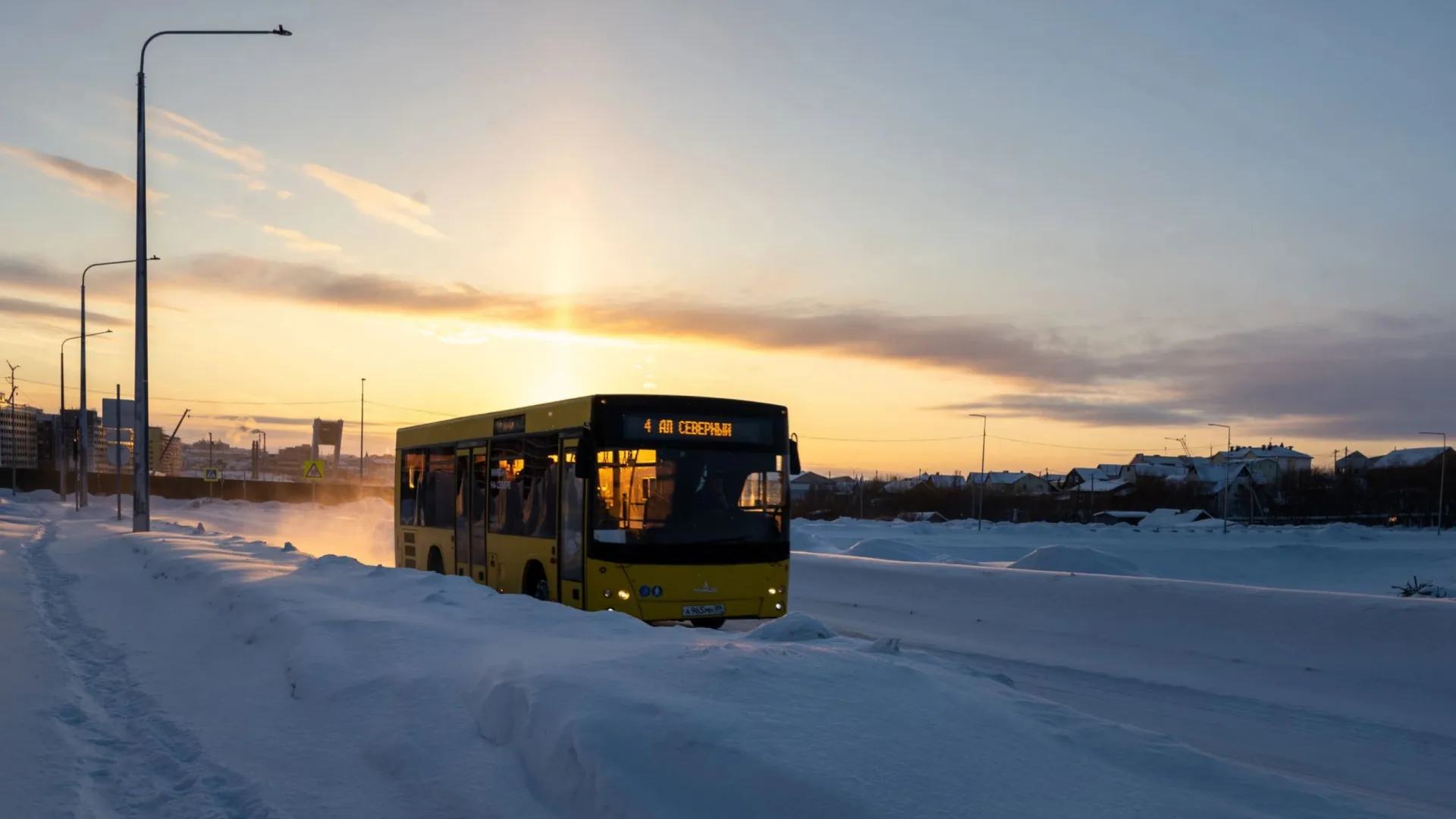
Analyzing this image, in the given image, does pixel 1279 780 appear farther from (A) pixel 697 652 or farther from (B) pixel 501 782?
(B) pixel 501 782

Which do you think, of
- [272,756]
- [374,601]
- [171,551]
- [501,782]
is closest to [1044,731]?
[501,782]

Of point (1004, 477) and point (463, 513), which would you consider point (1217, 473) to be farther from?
point (463, 513)

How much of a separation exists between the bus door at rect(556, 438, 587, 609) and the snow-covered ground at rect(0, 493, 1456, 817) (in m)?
1.24

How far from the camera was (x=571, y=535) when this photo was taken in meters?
14.3

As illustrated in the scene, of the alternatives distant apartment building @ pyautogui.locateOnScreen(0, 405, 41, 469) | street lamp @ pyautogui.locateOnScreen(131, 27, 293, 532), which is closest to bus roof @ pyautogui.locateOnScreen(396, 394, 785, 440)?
street lamp @ pyautogui.locateOnScreen(131, 27, 293, 532)

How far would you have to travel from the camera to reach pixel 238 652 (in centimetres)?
1112

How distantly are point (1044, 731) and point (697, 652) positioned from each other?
7.93ft

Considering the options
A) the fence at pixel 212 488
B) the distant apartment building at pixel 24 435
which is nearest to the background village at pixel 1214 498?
the fence at pixel 212 488

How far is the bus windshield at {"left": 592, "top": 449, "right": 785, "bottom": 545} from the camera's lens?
550 inches

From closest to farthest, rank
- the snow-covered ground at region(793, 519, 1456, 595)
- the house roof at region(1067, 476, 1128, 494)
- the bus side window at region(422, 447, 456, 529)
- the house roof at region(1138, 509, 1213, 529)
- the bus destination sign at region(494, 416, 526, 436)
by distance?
the bus destination sign at region(494, 416, 526, 436) < the bus side window at region(422, 447, 456, 529) < the snow-covered ground at region(793, 519, 1456, 595) < the house roof at region(1138, 509, 1213, 529) < the house roof at region(1067, 476, 1128, 494)

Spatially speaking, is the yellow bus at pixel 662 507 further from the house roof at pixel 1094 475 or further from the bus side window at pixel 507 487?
the house roof at pixel 1094 475

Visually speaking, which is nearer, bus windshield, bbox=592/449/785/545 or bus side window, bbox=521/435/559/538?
bus windshield, bbox=592/449/785/545

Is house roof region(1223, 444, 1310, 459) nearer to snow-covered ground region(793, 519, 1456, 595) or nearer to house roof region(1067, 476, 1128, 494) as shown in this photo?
house roof region(1067, 476, 1128, 494)

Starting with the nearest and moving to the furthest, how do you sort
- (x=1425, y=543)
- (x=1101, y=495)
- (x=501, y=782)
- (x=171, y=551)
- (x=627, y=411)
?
(x=501, y=782) → (x=627, y=411) → (x=171, y=551) → (x=1425, y=543) → (x=1101, y=495)
